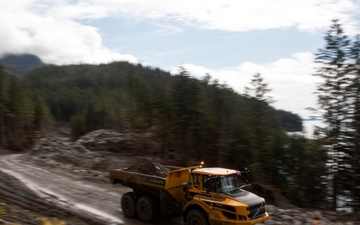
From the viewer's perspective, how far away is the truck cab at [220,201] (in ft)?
36.4

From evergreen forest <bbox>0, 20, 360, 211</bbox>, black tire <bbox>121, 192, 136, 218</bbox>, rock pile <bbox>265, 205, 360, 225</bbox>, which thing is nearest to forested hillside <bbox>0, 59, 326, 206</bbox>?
evergreen forest <bbox>0, 20, 360, 211</bbox>

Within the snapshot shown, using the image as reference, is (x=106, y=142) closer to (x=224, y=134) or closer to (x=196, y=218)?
(x=224, y=134)

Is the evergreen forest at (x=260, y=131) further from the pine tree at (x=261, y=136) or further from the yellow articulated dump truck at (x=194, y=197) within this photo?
the yellow articulated dump truck at (x=194, y=197)

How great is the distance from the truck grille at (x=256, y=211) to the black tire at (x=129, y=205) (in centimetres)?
531

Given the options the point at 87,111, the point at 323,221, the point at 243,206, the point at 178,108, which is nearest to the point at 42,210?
the point at 243,206

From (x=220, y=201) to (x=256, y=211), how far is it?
1.19 m

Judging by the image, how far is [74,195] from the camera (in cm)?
1812

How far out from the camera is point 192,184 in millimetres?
12531

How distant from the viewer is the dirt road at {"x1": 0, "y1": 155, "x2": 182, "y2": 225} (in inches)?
576

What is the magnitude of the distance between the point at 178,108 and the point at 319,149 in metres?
13.4

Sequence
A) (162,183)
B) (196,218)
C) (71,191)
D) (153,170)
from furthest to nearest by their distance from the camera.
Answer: (71,191), (153,170), (162,183), (196,218)


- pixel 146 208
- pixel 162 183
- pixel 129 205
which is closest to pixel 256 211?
pixel 162 183

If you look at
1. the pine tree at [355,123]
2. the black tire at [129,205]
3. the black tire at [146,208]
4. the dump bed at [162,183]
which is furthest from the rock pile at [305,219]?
the pine tree at [355,123]

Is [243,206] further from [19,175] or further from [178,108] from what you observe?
[178,108]
